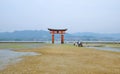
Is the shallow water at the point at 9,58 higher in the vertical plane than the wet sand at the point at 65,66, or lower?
higher

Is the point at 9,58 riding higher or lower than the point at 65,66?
higher

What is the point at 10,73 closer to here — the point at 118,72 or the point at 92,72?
the point at 92,72

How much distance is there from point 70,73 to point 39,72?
73.0 inches

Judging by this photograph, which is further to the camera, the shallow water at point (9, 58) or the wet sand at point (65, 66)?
the shallow water at point (9, 58)

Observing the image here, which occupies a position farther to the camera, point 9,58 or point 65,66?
point 9,58

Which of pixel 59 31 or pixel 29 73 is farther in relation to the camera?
pixel 59 31

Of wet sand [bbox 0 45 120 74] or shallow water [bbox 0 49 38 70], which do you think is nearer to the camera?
wet sand [bbox 0 45 120 74]

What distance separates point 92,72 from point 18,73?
4.35 metres

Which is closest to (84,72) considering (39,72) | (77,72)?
(77,72)

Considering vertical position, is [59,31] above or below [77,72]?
above

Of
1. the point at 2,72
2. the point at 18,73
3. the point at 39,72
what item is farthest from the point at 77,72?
the point at 2,72

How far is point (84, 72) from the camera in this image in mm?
13109

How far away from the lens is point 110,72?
42.7ft

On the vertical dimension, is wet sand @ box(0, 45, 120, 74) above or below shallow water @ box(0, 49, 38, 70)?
below
